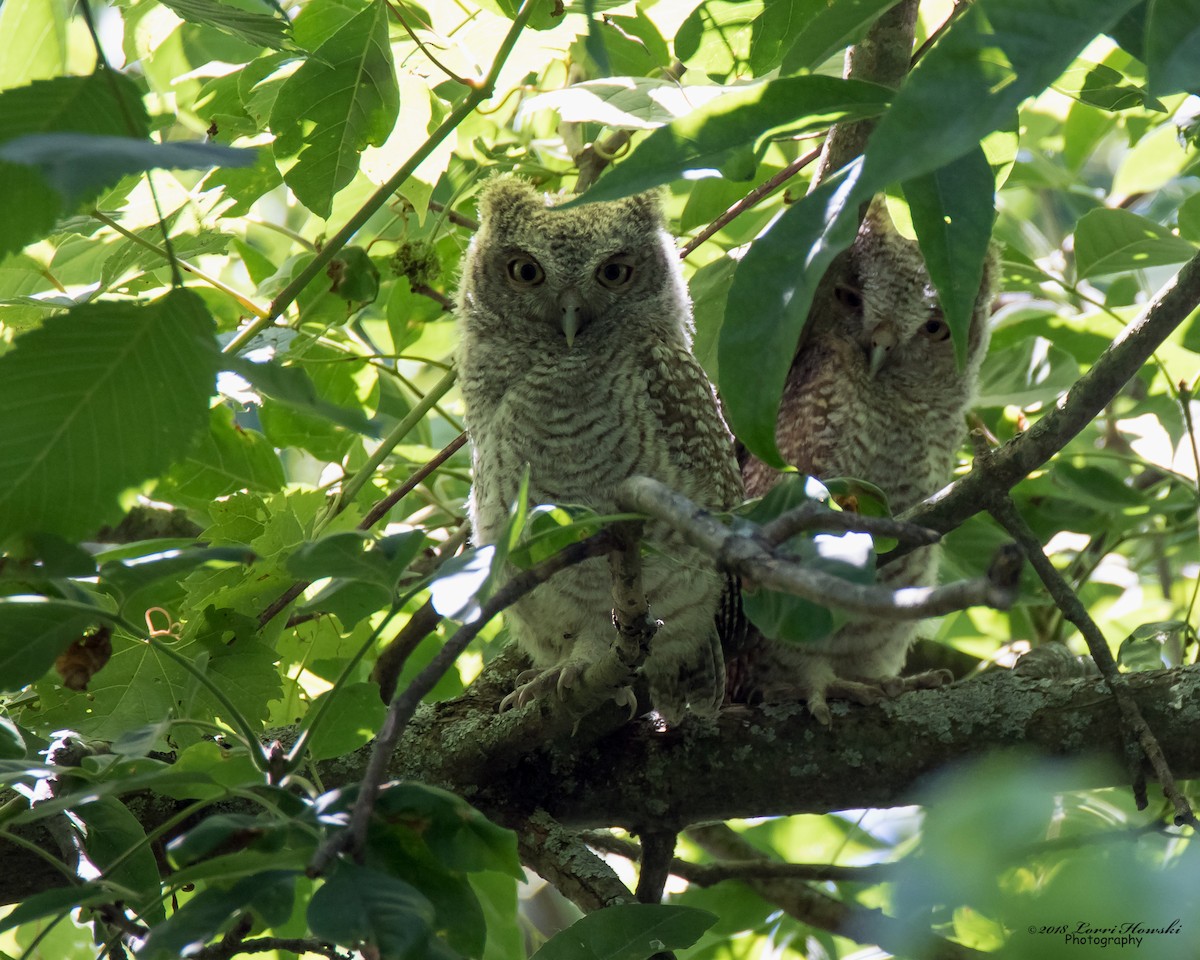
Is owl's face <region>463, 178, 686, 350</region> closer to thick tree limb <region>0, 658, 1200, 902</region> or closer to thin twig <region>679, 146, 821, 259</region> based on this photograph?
thin twig <region>679, 146, 821, 259</region>

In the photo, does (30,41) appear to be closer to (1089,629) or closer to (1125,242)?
(1089,629)

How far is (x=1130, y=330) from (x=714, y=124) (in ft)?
2.85

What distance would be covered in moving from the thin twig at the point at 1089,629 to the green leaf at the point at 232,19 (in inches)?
42.4

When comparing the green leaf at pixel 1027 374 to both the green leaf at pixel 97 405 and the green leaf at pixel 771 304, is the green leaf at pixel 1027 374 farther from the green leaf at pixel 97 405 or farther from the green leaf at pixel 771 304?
the green leaf at pixel 97 405

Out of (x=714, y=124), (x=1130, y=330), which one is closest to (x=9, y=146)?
(x=714, y=124)

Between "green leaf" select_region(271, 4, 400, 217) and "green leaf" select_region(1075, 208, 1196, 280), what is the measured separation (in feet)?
3.99

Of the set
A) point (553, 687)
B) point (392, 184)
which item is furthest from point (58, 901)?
point (553, 687)

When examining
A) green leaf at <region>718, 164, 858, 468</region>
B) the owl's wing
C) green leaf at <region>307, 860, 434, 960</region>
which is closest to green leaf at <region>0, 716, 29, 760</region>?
green leaf at <region>307, 860, 434, 960</region>

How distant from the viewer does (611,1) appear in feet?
5.63

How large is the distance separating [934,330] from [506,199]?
1.04 m

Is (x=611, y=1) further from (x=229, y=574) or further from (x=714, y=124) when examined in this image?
(x=229, y=574)

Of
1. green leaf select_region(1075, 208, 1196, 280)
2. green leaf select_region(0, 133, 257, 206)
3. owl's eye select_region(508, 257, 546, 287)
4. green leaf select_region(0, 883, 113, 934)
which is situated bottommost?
green leaf select_region(0, 883, 113, 934)

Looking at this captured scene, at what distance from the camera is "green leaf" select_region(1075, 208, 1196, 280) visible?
81.6 inches

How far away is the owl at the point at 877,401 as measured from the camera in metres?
2.54
